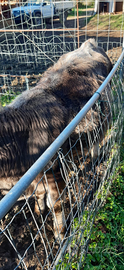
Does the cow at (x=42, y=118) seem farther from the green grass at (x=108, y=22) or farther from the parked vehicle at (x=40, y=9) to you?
the green grass at (x=108, y=22)

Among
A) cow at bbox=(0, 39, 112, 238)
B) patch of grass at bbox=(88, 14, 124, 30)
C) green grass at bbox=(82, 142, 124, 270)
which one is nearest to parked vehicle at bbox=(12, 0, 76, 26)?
Result: patch of grass at bbox=(88, 14, 124, 30)

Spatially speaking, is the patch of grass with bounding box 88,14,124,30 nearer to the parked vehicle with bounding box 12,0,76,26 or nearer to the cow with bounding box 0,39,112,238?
the parked vehicle with bounding box 12,0,76,26

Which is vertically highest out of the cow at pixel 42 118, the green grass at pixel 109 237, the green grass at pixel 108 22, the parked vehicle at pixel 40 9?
the parked vehicle at pixel 40 9

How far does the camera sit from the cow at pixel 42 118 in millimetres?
2627

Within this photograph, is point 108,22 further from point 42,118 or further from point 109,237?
point 109,237

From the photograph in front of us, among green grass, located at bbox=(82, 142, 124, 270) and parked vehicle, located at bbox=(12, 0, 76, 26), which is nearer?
green grass, located at bbox=(82, 142, 124, 270)

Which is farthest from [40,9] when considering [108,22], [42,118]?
[42,118]

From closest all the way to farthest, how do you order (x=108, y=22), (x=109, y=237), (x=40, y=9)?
(x=109, y=237)
(x=40, y=9)
(x=108, y=22)

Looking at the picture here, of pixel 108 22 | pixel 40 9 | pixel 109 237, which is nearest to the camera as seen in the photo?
pixel 109 237

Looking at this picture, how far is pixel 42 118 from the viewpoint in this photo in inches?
115

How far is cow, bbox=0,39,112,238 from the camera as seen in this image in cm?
A: 263

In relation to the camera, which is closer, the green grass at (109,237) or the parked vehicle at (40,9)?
the green grass at (109,237)

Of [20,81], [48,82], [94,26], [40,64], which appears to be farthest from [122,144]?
[94,26]

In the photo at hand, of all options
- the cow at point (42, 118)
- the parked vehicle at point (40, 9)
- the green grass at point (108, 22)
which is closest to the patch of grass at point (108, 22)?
the green grass at point (108, 22)
